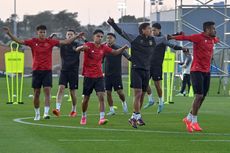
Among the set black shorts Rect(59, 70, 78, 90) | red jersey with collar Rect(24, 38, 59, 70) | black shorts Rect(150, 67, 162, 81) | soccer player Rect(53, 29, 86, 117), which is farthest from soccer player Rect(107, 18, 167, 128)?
black shorts Rect(150, 67, 162, 81)

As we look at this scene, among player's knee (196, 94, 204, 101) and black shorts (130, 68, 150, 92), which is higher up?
black shorts (130, 68, 150, 92)

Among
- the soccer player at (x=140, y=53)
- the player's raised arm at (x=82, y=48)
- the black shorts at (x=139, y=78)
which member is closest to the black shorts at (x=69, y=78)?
the player's raised arm at (x=82, y=48)

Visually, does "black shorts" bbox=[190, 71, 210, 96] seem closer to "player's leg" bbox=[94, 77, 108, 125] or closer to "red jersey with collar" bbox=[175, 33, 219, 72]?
"red jersey with collar" bbox=[175, 33, 219, 72]

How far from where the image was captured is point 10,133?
1630cm

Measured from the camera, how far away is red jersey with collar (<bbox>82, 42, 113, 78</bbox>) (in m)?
18.8

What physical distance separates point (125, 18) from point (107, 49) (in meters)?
111

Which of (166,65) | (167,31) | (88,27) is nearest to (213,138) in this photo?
(166,65)

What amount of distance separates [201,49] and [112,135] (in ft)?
9.86

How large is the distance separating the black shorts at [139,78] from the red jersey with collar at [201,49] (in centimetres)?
138

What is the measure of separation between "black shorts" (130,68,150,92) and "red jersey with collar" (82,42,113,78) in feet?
3.08

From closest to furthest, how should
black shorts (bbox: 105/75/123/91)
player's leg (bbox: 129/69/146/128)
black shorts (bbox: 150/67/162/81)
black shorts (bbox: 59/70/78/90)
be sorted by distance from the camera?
player's leg (bbox: 129/69/146/128), black shorts (bbox: 59/70/78/90), black shorts (bbox: 105/75/123/91), black shorts (bbox: 150/67/162/81)

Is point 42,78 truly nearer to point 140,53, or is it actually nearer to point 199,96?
point 140,53

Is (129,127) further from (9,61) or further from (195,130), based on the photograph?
(9,61)

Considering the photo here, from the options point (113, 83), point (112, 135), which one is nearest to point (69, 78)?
point (113, 83)
